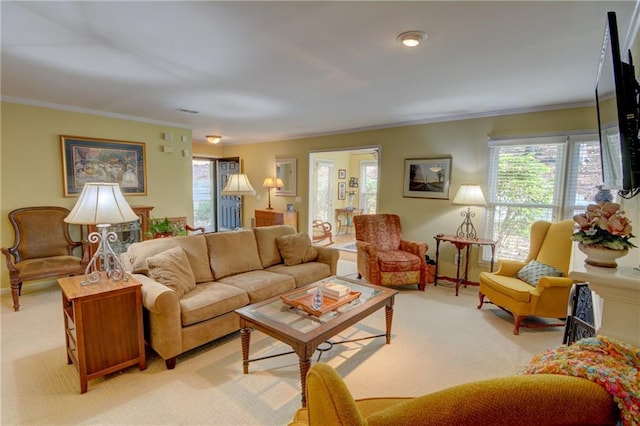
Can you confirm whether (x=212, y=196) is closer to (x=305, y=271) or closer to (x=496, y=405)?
(x=305, y=271)

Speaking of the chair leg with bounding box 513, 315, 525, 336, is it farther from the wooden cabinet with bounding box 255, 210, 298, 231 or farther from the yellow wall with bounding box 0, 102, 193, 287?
the yellow wall with bounding box 0, 102, 193, 287

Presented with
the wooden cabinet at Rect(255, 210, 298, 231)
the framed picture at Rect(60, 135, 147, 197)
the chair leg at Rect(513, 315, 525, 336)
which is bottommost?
the chair leg at Rect(513, 315, 525, 336)

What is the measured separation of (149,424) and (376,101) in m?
3.58

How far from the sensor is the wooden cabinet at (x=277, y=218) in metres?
6.37

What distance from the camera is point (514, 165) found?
155 inches

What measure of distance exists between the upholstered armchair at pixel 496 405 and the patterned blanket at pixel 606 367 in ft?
0.08

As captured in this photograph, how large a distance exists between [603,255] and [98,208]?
2930 millimetres

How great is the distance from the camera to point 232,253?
10.7ft

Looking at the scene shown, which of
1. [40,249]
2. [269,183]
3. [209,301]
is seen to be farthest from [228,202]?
[209,301]

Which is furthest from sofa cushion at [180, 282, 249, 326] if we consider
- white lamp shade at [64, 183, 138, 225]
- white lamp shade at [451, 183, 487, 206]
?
white lamp shade at [451, 183, 487, 206]

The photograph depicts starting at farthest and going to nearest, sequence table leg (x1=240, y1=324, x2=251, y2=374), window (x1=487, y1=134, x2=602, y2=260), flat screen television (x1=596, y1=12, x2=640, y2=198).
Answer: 1. window (x1=487, y1=134, x2=602, y2=260)
2. table leg (x1=240, y1=324, x2=251, y2=374)
3. flat screen television (x1=596, y1=12, x2=640, y2=198)

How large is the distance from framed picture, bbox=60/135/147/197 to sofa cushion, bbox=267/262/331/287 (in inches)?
113

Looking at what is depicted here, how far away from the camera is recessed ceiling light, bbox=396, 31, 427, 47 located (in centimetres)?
A: 196

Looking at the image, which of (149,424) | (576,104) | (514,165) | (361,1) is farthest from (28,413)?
(576,104)
